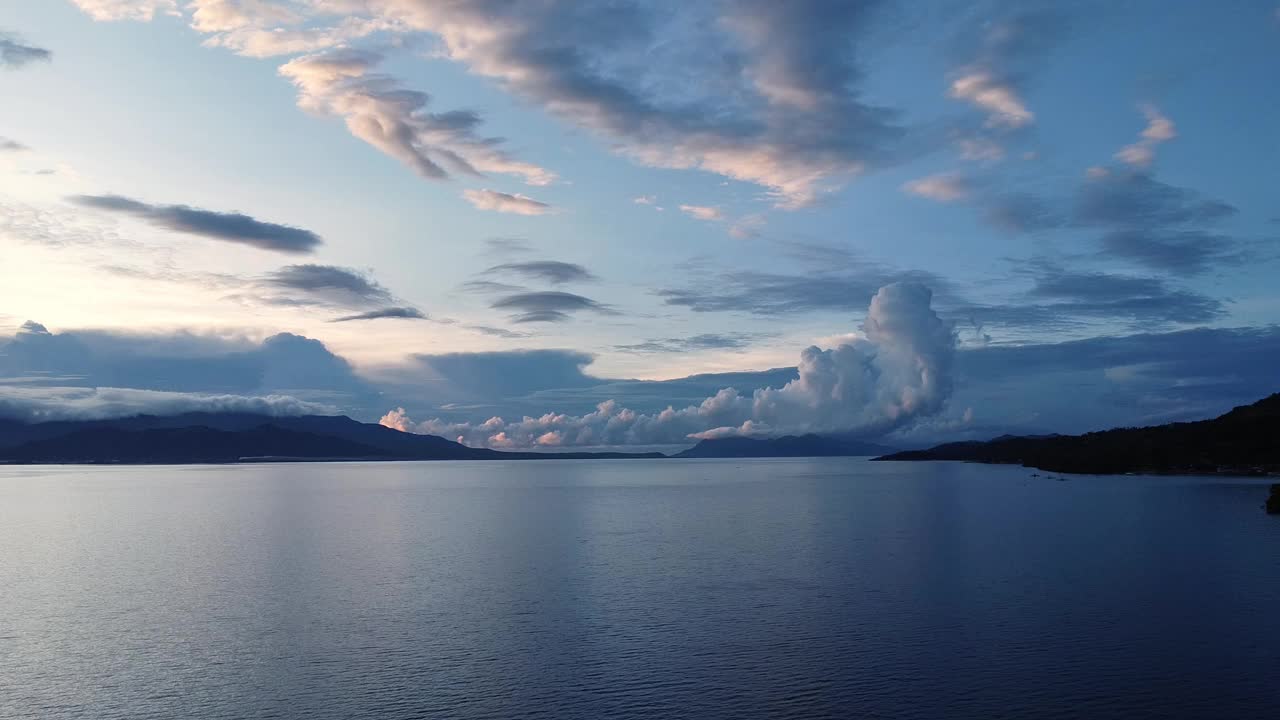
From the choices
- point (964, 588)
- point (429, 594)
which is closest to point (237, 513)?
point (429, 594)

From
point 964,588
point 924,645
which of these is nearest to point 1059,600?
point 964,588

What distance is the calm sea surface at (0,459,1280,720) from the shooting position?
45688 mm

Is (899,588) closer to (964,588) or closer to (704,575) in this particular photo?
(964,588)

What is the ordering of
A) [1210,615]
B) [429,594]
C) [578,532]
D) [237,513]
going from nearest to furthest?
[1210,615] < [429,594] < [578,532] < [237,513]

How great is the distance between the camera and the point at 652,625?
62.3m

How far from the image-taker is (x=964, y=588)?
76188 mm

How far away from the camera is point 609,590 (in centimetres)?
7681

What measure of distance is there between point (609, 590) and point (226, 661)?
3259cm

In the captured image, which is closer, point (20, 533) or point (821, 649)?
point (821, 649)

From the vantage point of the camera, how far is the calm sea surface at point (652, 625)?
45.7 meters

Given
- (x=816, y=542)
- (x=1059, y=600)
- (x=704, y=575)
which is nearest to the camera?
(x=1059, y=600)

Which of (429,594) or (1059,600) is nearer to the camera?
(1059,600)

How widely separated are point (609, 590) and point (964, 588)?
1237 inches

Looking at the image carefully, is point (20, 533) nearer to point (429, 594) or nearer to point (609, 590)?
point (429, 594)
